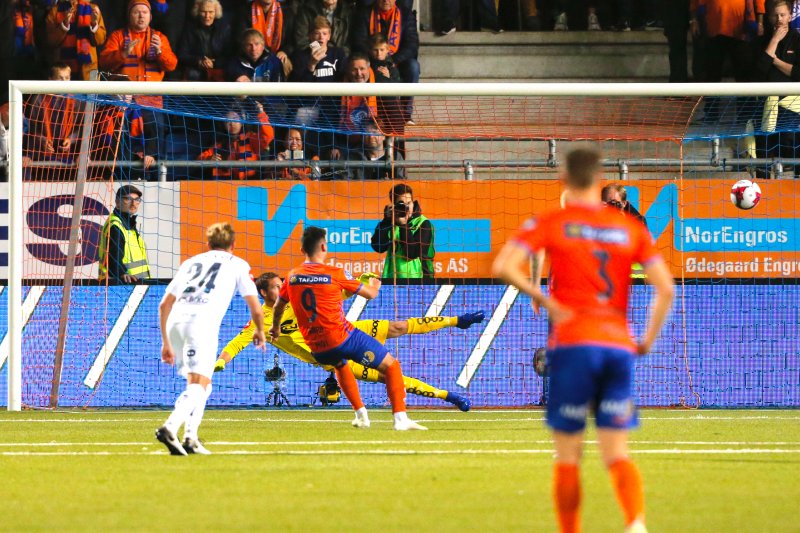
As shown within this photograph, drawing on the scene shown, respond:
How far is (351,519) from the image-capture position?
6.67m

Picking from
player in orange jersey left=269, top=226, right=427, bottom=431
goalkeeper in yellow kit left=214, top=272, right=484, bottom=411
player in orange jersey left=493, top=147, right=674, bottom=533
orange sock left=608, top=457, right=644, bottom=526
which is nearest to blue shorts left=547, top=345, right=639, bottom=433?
player in orange jersey left=493, top=147, right=674, bottom=533

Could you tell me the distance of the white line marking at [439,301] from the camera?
49.9ft

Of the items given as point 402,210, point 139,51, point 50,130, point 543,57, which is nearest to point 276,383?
point 402,210

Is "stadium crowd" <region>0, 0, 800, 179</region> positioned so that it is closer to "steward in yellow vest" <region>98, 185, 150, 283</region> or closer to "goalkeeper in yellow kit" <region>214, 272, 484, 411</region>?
"steward in yellow vest" <region>98, 185, 150, 283</region>

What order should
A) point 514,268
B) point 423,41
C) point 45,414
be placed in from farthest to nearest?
1. point 423,41
2. point 45,414
3. point 514,268

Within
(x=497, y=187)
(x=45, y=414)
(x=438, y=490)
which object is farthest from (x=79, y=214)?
(x=438, y=490)

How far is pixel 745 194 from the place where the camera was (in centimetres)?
1471

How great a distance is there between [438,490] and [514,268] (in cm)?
240

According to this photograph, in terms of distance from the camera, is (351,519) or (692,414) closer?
(351,519)

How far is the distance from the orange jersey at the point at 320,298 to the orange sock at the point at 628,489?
261 inches

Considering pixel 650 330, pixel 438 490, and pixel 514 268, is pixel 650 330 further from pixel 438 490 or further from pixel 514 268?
pixel 438 490

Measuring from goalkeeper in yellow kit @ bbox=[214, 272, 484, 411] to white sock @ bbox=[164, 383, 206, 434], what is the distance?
393 cm

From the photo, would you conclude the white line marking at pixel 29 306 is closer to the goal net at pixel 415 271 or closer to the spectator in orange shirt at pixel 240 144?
the goal net at pixel 415 271

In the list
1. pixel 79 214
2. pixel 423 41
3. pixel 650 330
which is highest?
pixel 423 41
